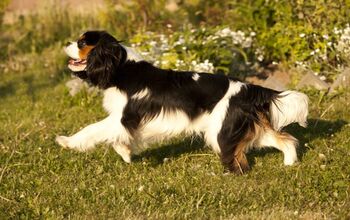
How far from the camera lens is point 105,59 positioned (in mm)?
5629

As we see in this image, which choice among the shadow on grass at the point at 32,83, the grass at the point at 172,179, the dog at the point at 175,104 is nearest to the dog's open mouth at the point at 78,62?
the dog at the point at 175,104

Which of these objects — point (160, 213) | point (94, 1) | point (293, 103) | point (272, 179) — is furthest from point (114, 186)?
point (94, 1)

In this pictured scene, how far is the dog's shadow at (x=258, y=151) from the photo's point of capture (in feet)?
21.0

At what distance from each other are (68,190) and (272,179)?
1644 mm

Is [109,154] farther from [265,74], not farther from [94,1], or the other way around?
[94,1]

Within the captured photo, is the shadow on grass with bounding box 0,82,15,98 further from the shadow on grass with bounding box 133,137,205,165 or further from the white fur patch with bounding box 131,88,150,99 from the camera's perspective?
the white fur patch with bounding box 131,88,150,99

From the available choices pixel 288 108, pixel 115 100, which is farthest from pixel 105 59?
pixel 288 108

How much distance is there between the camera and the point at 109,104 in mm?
5836

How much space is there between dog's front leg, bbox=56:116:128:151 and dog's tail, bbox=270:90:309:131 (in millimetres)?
1266

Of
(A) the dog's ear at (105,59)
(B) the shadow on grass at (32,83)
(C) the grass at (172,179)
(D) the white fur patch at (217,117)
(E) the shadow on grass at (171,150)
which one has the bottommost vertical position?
(B) the shadow on grass at (32,83)

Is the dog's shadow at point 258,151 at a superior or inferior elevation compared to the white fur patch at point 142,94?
inferior

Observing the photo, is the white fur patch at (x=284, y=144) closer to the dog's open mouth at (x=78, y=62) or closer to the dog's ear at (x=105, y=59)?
the dog's ear at (x=105, y=59)

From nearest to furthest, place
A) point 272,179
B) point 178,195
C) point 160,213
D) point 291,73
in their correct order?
point 160,213, point 178,195, point 272,179, point 291,73

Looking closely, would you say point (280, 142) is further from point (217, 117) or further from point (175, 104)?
point (175, 104)
